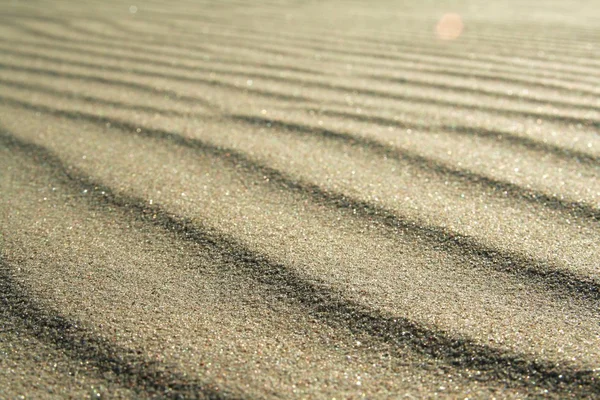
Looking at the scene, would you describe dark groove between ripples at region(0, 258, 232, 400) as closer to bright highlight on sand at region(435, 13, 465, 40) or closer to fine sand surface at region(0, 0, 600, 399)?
fine sand surface at region(0, 0, 600, 399)

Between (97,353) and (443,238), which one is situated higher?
(443,238)

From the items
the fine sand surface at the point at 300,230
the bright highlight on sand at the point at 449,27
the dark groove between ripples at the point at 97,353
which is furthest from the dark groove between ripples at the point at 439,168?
the bright highlight on sand at the point at 449,27

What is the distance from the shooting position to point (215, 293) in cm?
92

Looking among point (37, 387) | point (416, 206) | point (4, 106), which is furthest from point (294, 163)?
point (4, 106)

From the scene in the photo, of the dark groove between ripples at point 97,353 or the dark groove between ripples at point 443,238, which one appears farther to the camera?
the dark groove between ripples at point 443,238

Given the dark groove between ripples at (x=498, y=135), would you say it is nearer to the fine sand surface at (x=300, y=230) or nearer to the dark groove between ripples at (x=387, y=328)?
the fine sand surface at (x=300, y=230)

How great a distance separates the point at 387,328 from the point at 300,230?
0.31 metres

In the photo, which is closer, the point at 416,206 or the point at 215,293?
the point at 215,293

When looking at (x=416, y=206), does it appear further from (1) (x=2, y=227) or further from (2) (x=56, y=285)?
(1) (x=2, y=227)

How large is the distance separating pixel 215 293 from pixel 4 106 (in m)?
1.24

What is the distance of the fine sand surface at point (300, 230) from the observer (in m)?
0.78

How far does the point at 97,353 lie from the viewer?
2.63 feet

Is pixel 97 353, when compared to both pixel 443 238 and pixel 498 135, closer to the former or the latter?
pixel 443 238

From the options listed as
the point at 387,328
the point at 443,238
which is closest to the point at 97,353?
the point at 387,328
